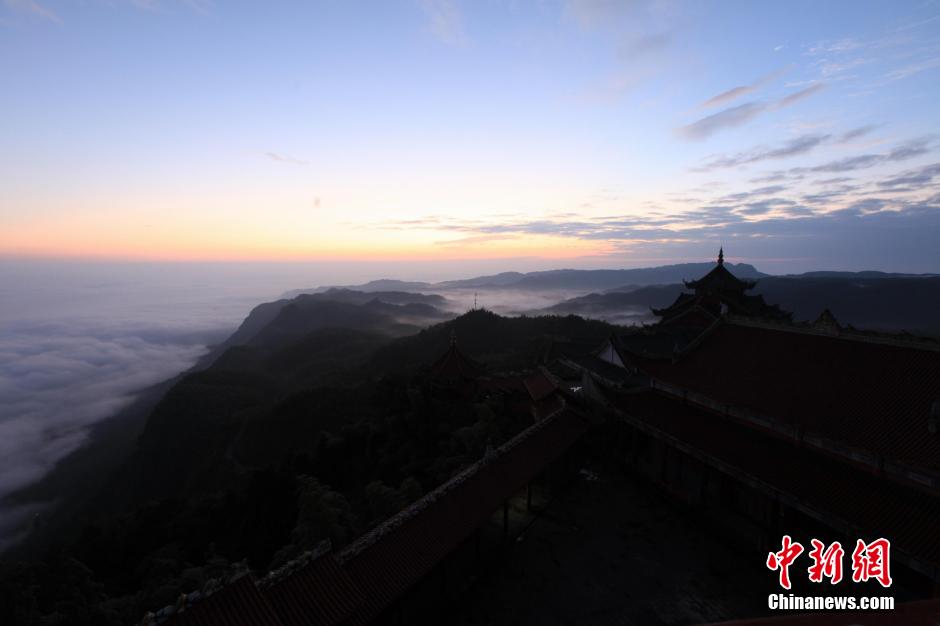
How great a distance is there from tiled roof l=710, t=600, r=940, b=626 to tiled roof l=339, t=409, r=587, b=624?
9.52 m

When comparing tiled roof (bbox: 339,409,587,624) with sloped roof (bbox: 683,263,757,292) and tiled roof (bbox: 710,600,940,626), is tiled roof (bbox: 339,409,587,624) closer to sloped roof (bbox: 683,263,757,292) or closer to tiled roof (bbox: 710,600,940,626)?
tiled roof (bbox: 710,600,940,626)

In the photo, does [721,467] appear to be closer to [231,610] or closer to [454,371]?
[231,610]

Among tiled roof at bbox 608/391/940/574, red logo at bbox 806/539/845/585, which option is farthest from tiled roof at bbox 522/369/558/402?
red logo at bbox 806/539/845/585

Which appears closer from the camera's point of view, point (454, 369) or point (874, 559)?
point (874, 559)

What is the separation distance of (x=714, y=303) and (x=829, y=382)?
698 inches

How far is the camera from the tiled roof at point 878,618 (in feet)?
12.0

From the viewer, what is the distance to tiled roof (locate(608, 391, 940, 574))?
12.1 metres

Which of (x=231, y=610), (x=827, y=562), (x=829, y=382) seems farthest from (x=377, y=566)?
(x=829, y=382)

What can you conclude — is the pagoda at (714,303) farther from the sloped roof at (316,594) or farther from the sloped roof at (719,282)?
the sloped roof at (316,594)

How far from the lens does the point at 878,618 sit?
383cm

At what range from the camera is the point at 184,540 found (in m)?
28.5

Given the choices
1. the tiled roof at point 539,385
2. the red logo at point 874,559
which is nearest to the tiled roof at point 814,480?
the red logo at point 874,559

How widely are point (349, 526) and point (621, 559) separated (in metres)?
10.7

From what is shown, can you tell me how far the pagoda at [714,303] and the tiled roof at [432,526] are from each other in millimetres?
→ 18048
